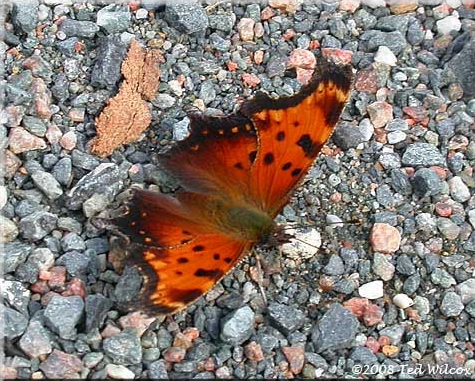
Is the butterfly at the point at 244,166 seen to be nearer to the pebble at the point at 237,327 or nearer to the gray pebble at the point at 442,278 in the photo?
the pebble at the point at 237,327

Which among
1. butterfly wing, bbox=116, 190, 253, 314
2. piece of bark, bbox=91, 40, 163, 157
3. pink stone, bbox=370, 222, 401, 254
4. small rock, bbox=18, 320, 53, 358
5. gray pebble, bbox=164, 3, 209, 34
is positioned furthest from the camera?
gray pebble, bbox=164, 3, 209, 34

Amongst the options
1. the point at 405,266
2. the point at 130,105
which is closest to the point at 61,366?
the point at 130,105

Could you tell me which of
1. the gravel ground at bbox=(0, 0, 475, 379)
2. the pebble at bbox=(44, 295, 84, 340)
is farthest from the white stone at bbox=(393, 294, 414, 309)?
the pebble at bbox=(44, 295, 84, 340)

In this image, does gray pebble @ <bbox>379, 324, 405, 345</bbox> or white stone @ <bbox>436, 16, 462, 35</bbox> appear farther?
white stone @ <bbox>436, 16, 462, 35</bbox>

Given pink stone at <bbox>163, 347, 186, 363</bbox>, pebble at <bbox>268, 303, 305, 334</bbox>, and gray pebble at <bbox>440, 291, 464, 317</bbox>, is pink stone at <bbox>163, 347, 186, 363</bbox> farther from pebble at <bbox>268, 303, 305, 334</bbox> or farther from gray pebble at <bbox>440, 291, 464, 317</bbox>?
gray pebble at <bbox>440, 291, 464, 317</bbox>

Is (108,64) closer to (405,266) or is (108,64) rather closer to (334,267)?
(334,267)

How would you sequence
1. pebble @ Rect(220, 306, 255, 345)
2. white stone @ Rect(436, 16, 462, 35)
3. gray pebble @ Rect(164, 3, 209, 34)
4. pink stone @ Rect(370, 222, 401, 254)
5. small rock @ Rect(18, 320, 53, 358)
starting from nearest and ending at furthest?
small rock @ Rect(18, 320, 53, 358) → pebble @ Rect(220, 306, 255, 345) → pink stone @ Rect(370, 222, 401, 254) → gray pebble @ Rect(164, 3, 209, 34) → white stone @ Rect(436, 16, 462, 35)

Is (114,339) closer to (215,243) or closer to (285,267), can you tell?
(215,243)
